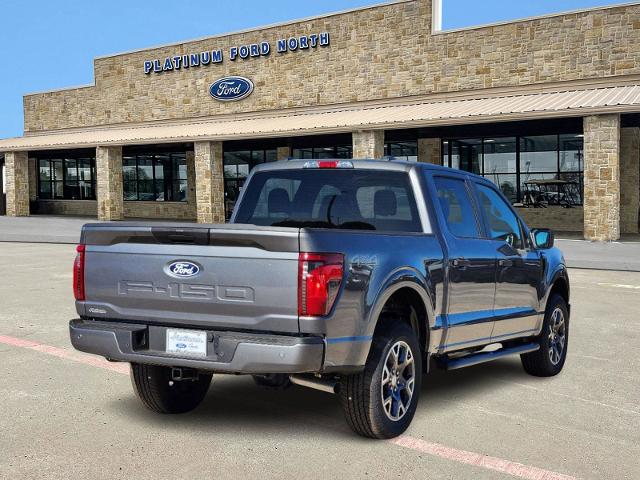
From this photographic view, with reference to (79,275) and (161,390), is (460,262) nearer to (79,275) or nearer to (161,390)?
(161,390)

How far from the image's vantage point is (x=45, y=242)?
25.7m

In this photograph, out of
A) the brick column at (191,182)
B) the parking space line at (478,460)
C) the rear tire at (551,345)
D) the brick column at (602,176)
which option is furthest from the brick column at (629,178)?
the parking space line at (478,460)

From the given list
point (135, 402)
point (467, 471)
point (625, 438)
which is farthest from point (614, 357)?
point (135, 402)

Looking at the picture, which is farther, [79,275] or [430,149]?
[430,149]

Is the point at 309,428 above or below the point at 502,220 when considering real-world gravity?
below

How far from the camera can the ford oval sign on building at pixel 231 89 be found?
1448 inches

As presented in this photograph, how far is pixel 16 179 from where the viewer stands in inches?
1588

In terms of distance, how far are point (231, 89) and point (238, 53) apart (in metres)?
1.72

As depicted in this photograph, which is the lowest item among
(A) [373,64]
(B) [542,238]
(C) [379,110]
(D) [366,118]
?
(B) [542,238]

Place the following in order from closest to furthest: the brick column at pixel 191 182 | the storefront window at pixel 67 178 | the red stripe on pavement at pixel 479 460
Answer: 1. the red stripe on pavement at pixel 479 460
2. the brick column at pixel 191 182
3. the storefront window at pixel 67 178

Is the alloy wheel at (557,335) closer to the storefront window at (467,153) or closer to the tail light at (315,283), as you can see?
the tail light at (315,283)

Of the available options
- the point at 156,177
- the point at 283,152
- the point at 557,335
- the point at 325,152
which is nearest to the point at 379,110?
the point at 325,152

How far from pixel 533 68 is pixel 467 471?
26430 mm

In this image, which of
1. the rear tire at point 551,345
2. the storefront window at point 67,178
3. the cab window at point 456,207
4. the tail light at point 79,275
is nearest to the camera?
the tail light at point 79,275
